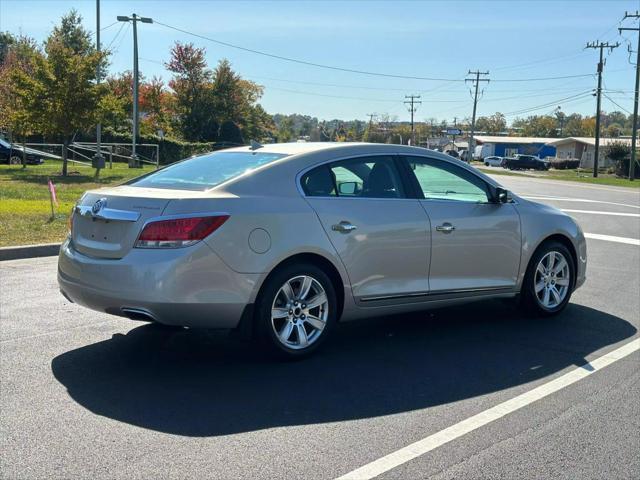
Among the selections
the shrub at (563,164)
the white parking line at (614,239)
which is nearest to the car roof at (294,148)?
the white parking line at (614,239)

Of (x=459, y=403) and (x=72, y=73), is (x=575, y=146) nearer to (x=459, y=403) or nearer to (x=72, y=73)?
(x=72, y=73)

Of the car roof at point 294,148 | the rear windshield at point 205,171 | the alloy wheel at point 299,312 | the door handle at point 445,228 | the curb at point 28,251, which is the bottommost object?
the curb at point 28,251

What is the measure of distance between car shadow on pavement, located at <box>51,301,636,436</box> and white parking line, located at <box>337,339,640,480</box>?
0.18m

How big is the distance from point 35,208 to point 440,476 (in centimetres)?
1222

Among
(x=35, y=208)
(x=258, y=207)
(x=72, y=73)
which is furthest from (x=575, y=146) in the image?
(x=258, y=207)

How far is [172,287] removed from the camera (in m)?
4.85

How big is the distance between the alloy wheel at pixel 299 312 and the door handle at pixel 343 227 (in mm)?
424

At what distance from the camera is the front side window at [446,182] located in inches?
250

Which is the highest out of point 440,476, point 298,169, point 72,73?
point 72,73

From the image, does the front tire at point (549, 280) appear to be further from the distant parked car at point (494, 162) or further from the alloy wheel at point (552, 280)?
the distant parked car at point (494, 162)

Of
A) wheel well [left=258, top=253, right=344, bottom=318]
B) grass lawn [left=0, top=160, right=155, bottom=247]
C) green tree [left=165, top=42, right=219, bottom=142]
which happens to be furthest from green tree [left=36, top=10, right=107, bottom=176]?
green tree [left=165, top=42, right=219, bottom=142]

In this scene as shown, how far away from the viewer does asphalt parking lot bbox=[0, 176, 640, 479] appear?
12.6 feet

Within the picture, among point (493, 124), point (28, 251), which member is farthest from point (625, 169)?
point (493, 124)

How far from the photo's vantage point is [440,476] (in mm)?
3697
